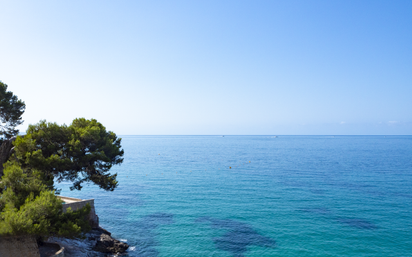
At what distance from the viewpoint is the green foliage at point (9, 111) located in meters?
32.3

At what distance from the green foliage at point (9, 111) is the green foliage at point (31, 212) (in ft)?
67.4

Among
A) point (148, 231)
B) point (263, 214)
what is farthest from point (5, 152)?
point (263, 214)

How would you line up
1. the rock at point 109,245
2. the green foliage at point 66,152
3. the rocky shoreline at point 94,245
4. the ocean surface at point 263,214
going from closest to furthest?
1. the rocky shoreline at point 94,245
2. the green foliage at point 66,152
3. the rock at point 109,245
4. the ocean surface at point 263,214

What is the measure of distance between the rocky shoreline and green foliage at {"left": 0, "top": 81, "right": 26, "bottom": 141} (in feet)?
65.9

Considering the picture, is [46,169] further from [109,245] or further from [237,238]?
[237,238]

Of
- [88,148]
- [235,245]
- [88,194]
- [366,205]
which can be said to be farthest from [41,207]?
[366,205]

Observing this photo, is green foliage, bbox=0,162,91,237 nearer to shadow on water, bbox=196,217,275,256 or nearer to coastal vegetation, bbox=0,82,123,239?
coastal vegetation, bbox=0,82,123,239

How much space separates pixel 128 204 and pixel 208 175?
89.2 ft

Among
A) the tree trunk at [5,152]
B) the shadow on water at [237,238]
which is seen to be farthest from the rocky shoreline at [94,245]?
the tree trunk at [5,152]

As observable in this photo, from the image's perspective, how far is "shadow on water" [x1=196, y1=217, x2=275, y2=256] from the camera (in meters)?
25.7

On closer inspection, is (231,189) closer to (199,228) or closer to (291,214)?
(291,214)

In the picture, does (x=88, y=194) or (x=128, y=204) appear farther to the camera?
(x=88, y=194)

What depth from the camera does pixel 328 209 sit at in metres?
36.8

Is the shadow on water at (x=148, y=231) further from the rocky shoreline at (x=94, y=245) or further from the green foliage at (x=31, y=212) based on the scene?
the green foliage at (x=31, y=212)
